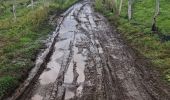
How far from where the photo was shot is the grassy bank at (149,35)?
24297 millimetres

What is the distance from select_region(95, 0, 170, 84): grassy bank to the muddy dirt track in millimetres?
965

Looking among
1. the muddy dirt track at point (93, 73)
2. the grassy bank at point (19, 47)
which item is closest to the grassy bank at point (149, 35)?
the muddy dirt track at point (93, 73)

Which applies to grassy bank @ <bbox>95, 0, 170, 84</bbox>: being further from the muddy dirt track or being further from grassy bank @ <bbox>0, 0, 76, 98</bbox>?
grassy bank @ <bbox>0, 0, 76, 98</bbox>

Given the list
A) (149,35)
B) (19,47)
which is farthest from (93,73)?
(149,35)

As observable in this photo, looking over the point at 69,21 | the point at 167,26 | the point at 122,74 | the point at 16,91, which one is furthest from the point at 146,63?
the point at 69,21

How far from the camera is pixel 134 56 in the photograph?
2591 cm

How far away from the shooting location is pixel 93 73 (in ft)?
69.9

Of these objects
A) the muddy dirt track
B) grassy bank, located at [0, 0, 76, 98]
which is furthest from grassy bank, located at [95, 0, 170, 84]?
grassy bank, located at [0, 0, 76, 98]

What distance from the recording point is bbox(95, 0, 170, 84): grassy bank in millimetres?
24297

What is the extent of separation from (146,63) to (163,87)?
4.97 meters

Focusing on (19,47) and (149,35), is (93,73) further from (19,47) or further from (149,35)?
(149,35)

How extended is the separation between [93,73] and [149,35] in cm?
1223

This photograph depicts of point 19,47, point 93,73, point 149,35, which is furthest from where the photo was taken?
point 149,35

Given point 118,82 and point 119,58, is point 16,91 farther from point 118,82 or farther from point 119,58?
point 119,58
